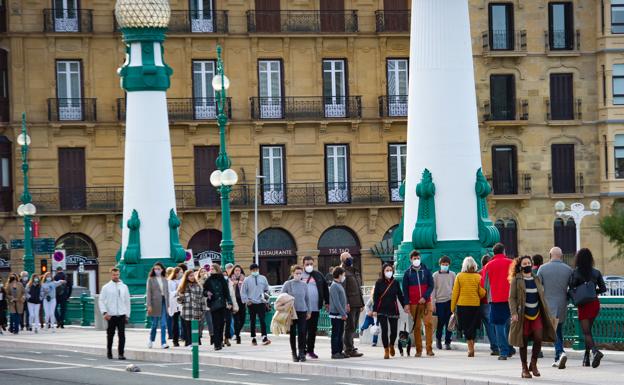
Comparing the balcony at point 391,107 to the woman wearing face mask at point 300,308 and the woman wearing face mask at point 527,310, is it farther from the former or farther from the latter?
the woman wearing face mask at point 527,310

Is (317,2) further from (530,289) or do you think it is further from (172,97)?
(530,289)

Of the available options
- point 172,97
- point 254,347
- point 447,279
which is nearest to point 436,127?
point 447,279

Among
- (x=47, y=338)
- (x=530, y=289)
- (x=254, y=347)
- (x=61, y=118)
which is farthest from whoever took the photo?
(x=61, y=118)

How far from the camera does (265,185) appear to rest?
2773 inches

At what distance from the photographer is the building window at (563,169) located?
72750mm

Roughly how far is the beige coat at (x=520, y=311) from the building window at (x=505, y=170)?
158 feet

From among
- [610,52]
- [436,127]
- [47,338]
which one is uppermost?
[610,52]

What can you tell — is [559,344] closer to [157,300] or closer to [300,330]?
[300,330]

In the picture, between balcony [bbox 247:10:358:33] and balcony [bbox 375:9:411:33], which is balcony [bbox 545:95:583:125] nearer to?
balcony [bbox 375:9:411:33]

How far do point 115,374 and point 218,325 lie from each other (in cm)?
508

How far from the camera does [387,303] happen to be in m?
28.3

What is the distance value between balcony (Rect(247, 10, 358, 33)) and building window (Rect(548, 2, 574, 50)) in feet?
26.5

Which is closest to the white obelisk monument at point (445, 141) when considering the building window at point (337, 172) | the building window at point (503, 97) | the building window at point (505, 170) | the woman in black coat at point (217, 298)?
the woman in black coat at point (217, 298)

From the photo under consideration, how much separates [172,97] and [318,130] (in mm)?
6010
